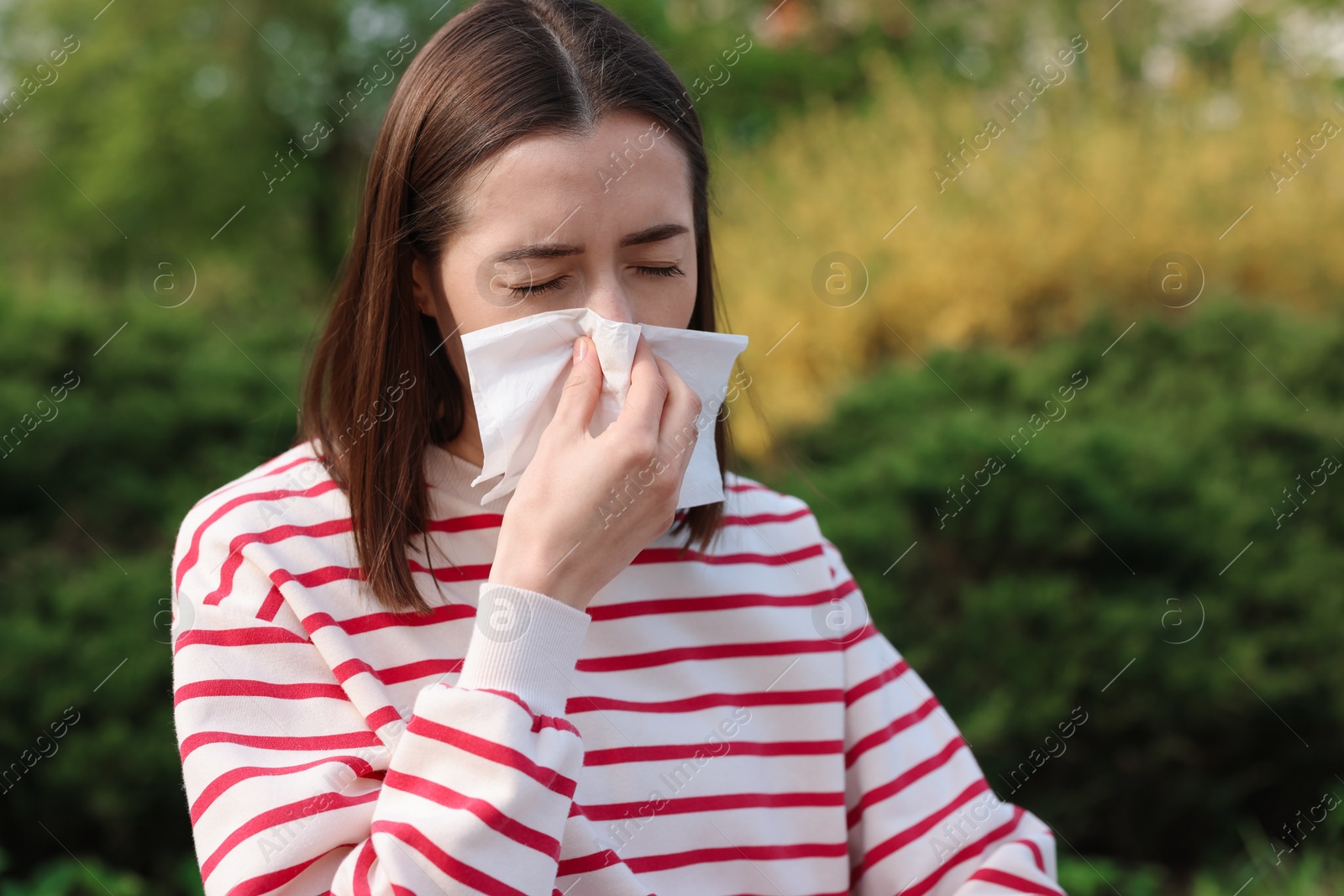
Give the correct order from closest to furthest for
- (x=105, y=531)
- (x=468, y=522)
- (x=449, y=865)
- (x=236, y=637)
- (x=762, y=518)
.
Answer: (x=449, y=865) → (x=236, y=637) → (x=468, y=522) → (x=762, y=518) → (x=105, y=531)

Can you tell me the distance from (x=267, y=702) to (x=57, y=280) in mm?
4027

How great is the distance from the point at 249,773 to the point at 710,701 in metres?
0.64

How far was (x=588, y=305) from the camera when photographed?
150cm

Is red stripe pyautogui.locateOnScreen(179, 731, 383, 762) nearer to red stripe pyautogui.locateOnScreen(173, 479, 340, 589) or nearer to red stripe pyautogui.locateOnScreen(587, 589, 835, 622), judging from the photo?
red stripe pyautogui.locateOnScreen(173, 479, 340, 589)

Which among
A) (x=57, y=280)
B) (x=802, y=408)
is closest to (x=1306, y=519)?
(x=802, y=408)

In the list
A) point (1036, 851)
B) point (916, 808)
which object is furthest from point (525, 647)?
point (1036, 851)

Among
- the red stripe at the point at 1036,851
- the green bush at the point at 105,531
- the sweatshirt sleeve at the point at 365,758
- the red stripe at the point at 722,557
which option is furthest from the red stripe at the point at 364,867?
the green bush at the point at 105,531

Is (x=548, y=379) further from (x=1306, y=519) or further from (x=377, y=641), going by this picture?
(x=1306, y=519)

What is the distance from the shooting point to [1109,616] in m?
3.26

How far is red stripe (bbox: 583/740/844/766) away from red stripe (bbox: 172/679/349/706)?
1.11 ft

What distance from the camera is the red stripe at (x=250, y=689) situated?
1.37 metres

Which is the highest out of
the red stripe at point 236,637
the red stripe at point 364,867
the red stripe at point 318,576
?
the red stripe at point 318,576

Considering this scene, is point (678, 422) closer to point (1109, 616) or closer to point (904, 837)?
point (904, 837)

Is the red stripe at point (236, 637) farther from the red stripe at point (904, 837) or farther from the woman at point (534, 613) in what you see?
the red stripe at point (904, 837)
